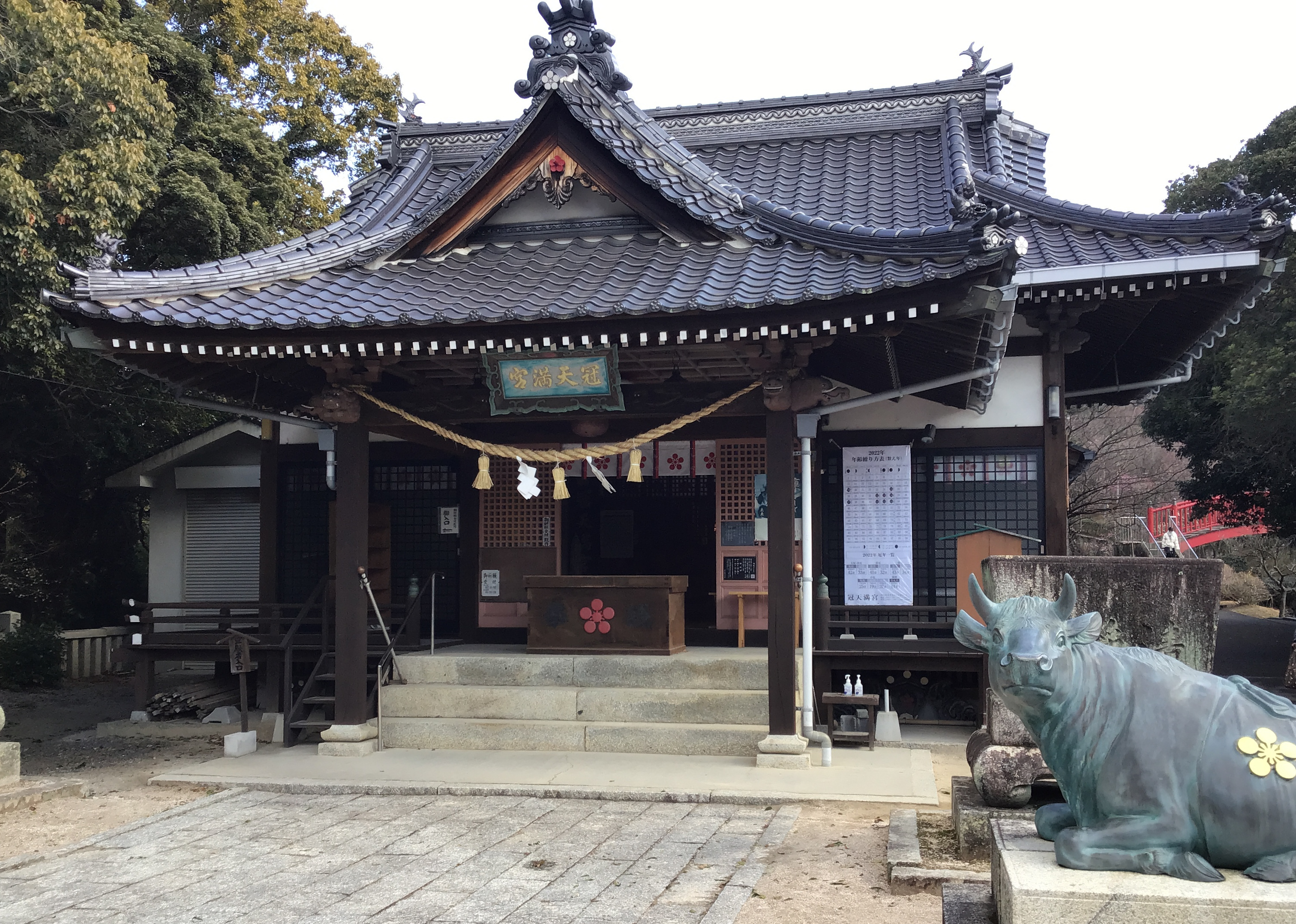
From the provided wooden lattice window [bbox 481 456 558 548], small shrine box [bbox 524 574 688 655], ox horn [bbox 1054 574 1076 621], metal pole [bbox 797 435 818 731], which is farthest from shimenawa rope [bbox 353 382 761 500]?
ox horn [bbox 1054 574 1076 621]

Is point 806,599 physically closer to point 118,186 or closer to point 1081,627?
point 1081,627

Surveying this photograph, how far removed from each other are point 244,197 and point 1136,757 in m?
16.8

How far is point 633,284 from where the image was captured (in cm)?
957

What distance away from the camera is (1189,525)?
106 ft

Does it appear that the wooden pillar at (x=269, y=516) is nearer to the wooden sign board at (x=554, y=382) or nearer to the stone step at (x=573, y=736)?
the stone step at (x=573, y=736)

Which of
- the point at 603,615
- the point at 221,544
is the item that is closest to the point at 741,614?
the point at 603,615

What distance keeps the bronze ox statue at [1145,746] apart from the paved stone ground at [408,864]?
95.7 inches

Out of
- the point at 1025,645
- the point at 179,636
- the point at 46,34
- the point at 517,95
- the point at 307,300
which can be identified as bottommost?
the point at 179,636

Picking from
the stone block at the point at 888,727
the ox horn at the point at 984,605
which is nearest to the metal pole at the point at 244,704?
the stone block at the point at 888,727

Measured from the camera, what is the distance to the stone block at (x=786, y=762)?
9.18 meters

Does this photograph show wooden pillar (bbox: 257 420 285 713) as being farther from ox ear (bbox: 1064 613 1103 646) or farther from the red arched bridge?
the red arched bridge

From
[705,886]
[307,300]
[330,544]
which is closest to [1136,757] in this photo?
[705,886]

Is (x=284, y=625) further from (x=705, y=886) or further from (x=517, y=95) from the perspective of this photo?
(x=705, y=886)

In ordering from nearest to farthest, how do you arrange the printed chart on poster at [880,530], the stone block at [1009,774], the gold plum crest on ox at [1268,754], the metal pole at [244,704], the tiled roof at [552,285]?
the gold plum crest on ox at [1268,754], the stone block at [1009,774], the tiled roof at [552,285], the metal pole at [244,704], the printed chart on poster at [880,530]
